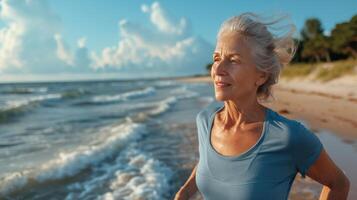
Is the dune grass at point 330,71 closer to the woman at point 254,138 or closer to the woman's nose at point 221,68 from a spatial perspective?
the woman at point 254,138

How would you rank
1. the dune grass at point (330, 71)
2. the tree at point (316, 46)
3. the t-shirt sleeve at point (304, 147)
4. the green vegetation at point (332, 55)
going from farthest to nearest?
the tree at point (316, 46) → the green vegetation at point (332, 55) → the dune grass at point (330, 71) → the t-shirt sleeve at point (304, 147)

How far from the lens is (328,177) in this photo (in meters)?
1.83

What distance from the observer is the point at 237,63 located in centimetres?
190

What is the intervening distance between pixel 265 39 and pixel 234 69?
8.5 inches

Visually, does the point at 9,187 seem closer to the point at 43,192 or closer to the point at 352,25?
the point at 43,192

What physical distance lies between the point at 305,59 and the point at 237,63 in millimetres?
71193

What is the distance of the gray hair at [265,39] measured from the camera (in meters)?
1.86

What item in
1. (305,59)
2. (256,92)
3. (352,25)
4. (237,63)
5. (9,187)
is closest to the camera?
(237,63)

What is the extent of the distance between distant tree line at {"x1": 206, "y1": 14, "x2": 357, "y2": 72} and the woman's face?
118 feet

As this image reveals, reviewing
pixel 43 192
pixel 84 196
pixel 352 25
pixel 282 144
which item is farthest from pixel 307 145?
pixel 352 25

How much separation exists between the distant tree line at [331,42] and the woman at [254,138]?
3590 cm

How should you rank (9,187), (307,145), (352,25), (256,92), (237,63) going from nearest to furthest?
1. (307,145)
2. (237,63)
3. (256,92)
4. (9,187)
5. (352,25)

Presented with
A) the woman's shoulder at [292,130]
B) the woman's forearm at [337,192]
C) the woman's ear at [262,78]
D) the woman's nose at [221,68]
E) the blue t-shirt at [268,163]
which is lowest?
the woman's forearm at [337,192]

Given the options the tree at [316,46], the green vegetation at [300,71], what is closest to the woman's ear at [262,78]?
the green vegetation at [300,71]
